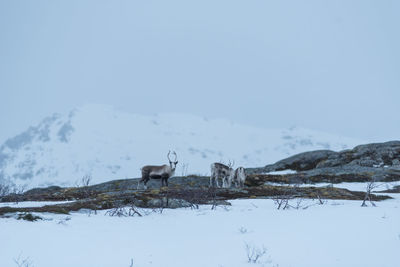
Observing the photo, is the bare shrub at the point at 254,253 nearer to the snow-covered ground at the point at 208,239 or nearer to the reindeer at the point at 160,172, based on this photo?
the snow-covered ground at the point at 208,239

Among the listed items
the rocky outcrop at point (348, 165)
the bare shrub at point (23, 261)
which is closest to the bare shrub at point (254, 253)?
the bare shrub at point (23, 261)

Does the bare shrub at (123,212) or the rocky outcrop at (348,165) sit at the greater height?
the rocky outcrop at (348,165)

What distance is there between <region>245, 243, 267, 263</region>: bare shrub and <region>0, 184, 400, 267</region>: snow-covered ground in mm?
98

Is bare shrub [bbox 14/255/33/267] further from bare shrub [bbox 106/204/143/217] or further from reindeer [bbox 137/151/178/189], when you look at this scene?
reindeer [bbox 137/151/178/189]

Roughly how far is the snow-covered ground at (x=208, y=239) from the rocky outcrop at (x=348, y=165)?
20.7m

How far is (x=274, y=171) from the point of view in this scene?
48.9 m

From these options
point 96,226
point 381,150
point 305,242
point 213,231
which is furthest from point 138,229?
point 381,150

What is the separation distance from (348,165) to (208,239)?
34.8 metres

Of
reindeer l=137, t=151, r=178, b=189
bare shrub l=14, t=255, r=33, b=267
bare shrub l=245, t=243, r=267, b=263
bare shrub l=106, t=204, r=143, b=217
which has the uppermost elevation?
reindeer l=137, t=151, r=178, b=189

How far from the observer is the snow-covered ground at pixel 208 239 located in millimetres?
9273

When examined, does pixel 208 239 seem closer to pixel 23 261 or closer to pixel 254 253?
pixel 254 253

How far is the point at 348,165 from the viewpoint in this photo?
42531 millimetres

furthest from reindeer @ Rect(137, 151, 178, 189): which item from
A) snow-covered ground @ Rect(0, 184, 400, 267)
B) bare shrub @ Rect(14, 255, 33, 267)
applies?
bare shrub @ Rect(14, 255, 33, 267)

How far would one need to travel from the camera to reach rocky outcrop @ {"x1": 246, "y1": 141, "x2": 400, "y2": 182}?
3412cm
